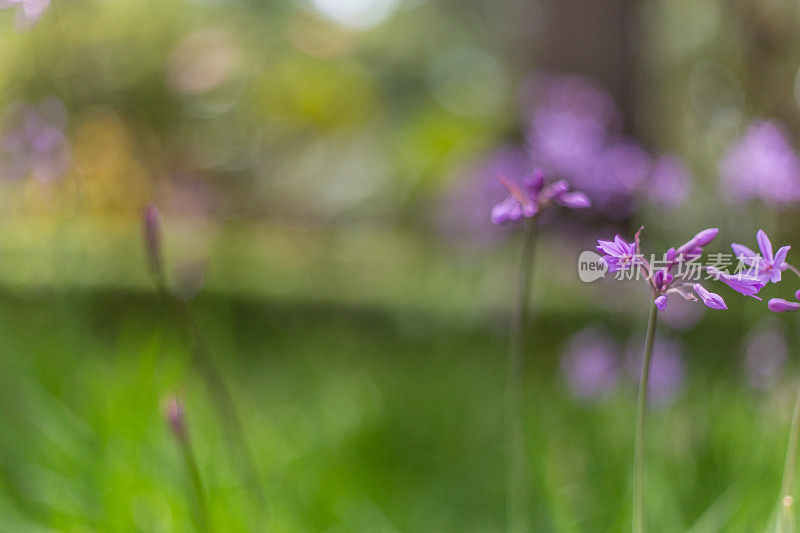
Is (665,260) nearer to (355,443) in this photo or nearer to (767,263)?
(767,263)

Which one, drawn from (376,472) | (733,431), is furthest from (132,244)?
(733,431)

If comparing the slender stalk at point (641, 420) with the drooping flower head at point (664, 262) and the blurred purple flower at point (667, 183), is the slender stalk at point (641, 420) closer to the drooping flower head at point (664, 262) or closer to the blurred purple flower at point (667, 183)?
the drooping flower head at point (664, 262)

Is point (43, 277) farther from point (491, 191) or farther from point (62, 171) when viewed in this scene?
point (491, 191)

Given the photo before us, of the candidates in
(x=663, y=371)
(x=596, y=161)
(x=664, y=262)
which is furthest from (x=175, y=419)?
(x=663, y=371)

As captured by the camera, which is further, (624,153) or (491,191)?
(491,191)

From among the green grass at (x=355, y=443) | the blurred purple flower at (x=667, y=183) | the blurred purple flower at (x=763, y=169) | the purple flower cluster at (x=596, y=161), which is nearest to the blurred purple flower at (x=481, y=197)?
the purple flower cluster at (x=596, y=161)

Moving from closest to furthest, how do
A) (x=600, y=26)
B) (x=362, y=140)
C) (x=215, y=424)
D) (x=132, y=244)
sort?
(x=215, y=424)
(x=132, y=244)
(x=600, y=26)
(x=362, y=140)

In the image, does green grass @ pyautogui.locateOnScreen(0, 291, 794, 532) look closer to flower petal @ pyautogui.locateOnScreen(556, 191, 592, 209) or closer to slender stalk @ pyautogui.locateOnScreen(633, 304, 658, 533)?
slender stalk @ pyautogui.locateOnScreen(633, 304, 658, 533)
